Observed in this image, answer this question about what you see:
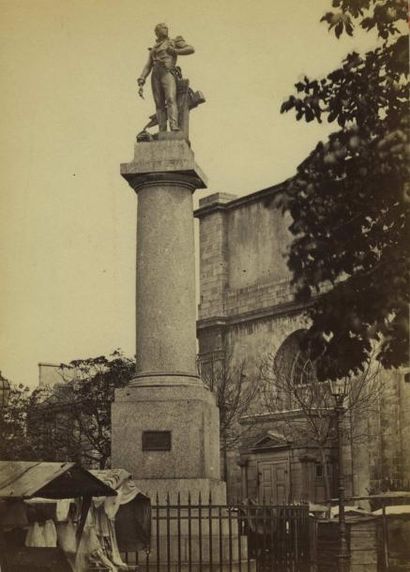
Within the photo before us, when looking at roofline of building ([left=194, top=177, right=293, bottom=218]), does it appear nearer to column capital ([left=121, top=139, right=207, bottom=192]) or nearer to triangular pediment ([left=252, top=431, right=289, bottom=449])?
triangular pediment ([left=252, top=431, right=289, bottom=449])

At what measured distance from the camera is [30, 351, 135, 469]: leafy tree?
107 ft

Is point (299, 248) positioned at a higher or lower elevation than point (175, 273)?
lower

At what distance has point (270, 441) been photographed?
37750 millimetres

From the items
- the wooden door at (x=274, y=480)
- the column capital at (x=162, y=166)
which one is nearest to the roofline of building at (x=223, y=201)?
the wooden door at (x=274, y=480)

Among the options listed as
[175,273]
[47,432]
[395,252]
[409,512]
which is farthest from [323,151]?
[47,432]

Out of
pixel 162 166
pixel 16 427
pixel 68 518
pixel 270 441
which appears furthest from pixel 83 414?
pixel 68 518

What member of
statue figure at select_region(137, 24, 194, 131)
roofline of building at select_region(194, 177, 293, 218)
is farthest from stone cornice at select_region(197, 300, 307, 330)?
statue figure at select_region(137, 24, 194, 131)

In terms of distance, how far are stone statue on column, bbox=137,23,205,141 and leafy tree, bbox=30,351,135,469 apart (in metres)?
16.4

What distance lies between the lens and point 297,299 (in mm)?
10156

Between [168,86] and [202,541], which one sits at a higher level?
[168,86]

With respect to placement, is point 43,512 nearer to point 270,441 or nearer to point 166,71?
point 166,71

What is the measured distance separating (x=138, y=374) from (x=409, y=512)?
9.99 meters

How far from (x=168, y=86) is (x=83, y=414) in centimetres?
1975

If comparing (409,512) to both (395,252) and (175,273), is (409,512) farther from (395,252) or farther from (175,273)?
(395,252)
